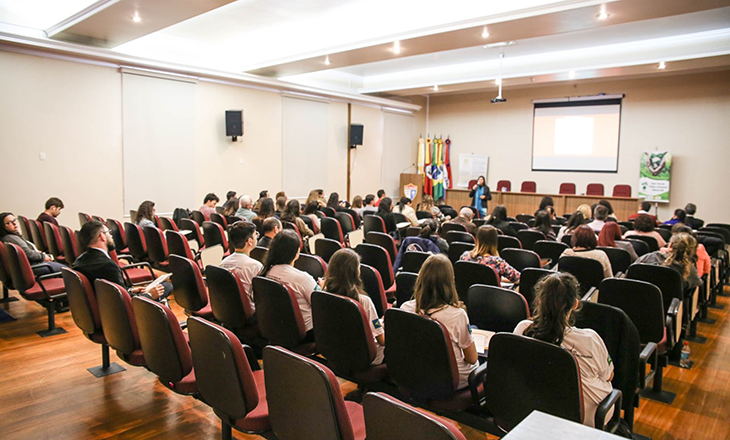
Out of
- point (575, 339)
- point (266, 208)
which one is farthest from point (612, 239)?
point (266, 208)

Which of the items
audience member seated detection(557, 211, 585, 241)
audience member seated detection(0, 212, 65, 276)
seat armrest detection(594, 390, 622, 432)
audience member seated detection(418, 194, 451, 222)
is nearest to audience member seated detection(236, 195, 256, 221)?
audience member seated detection(0, 212, 65, 276)

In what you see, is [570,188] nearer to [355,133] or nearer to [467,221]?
[355,133]

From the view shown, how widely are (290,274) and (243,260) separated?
23.2 inches

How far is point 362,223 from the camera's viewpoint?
28.2 feet

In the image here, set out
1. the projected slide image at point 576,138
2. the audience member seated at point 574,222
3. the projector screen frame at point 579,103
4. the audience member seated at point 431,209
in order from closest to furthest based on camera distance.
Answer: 1. the audience member seated at point 574,222
2. the audience member seated at point 431,209
3. the projector screen frame at point 579,103
4. the projected slide image at point 576,138

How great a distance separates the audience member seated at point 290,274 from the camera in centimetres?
333

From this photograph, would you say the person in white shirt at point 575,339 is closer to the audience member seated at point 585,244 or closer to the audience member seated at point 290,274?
the audience member seated at point 290,274

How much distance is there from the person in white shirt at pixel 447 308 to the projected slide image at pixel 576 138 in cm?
1180

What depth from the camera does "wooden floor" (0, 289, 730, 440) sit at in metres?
3.02

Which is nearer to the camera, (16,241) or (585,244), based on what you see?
(585,244)

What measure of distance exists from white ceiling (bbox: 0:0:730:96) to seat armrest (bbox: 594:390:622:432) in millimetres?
5387

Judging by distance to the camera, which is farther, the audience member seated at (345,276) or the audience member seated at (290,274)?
the audience member seated at (290,274)

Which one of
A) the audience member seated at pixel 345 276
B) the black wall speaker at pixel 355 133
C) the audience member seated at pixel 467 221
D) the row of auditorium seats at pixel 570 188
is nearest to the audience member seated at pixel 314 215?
the audience member seated at pixel 467 221

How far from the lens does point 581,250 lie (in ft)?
14.7
